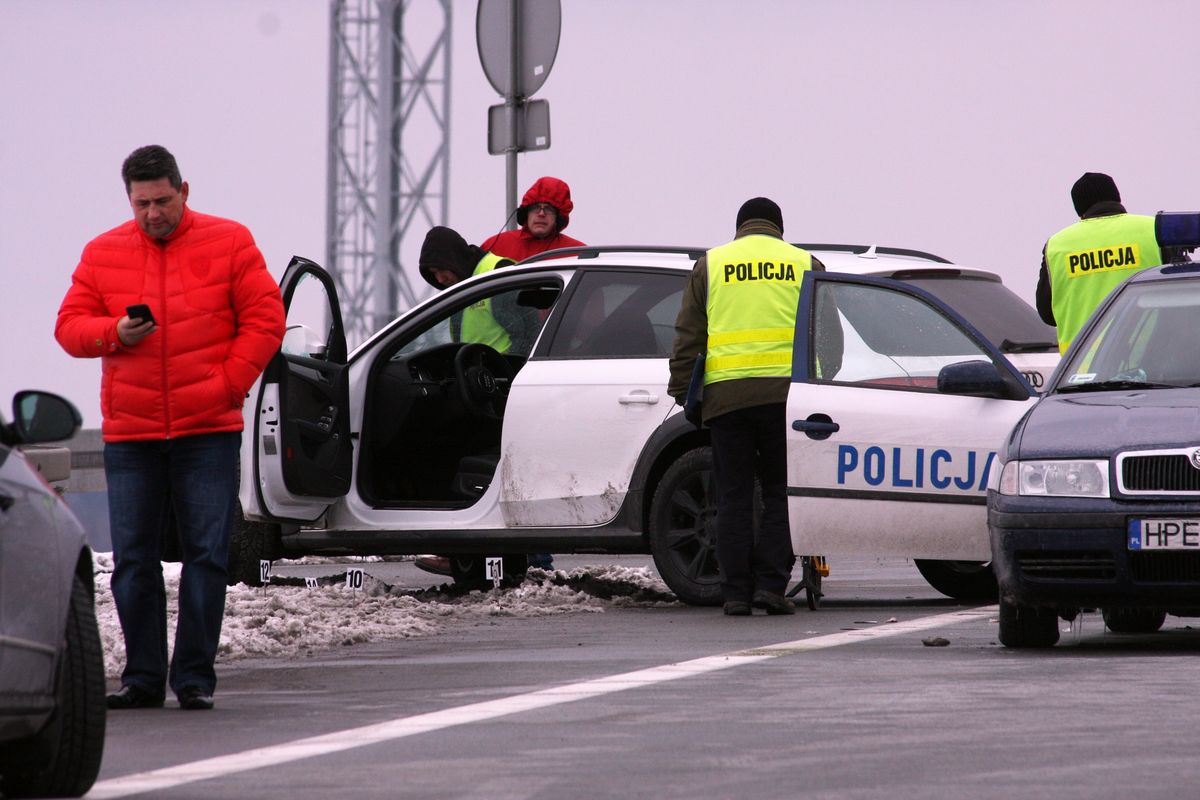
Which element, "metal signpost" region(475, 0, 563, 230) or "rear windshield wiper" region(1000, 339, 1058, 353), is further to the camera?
"metal signpost" region(475, 0, 563, 230)

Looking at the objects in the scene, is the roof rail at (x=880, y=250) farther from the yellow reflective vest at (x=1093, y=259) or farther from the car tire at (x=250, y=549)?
the car tire at (x=250, y=549)

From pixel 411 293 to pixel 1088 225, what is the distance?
608 inches

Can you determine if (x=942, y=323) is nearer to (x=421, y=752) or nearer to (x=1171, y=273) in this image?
(x=1171, y=273)

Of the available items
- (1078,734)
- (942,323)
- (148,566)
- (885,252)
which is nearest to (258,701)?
(148,566)

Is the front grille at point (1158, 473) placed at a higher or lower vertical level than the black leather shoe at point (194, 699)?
higher

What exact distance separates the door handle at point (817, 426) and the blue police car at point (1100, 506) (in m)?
1.64

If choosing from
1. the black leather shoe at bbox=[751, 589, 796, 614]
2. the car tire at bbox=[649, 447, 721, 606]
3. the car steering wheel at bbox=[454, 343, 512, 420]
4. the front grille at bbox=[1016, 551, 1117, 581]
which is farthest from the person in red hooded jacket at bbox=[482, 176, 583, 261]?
the front grille at bbox=[1016, 551, 1117, 581]

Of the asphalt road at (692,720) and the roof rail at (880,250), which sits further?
the roof rail at (880,250)

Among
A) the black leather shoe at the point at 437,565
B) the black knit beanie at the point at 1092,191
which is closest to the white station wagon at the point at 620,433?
the black knit beanie at the point at 1092,191

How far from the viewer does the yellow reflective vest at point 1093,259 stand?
11.3 m

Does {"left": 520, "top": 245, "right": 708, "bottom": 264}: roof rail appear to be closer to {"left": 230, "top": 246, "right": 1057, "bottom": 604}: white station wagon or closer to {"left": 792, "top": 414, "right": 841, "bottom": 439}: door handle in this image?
{"left": 230, "top": 246, "right": 1057, "bottom": 604}: white station wagon

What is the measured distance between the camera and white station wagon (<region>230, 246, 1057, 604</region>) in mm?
10250

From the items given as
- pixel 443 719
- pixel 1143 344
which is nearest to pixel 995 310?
pixel 1143 344

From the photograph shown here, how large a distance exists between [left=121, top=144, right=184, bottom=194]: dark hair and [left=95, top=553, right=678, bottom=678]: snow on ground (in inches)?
75.7
